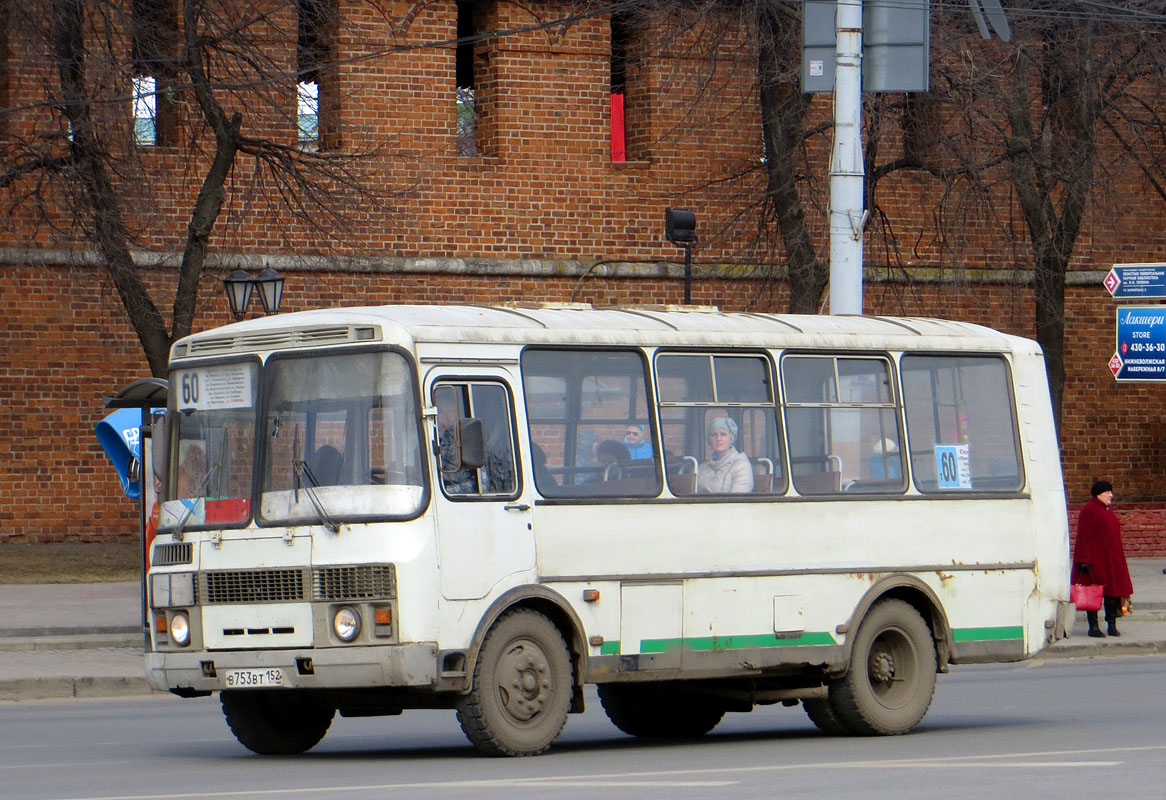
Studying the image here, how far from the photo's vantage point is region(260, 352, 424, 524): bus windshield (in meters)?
11.3

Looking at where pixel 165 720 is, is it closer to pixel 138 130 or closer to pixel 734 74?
pixel 138 130

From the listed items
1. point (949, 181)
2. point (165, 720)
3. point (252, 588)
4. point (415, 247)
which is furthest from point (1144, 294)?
point (252, 588)

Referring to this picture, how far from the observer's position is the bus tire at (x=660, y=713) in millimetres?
13570

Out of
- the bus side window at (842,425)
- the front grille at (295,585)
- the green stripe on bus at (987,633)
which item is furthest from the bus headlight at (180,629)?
the green stripe on bus at (987,633)

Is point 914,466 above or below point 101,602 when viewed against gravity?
above

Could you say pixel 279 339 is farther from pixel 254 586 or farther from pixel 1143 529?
pixel 1143 529

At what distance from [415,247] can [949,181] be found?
23.9ft

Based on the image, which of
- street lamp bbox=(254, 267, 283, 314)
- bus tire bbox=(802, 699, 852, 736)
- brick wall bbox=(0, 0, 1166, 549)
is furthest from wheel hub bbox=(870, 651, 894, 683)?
brick wall bbox=(0, 0, 1166, 549)

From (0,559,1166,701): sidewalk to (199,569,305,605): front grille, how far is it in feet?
19.5

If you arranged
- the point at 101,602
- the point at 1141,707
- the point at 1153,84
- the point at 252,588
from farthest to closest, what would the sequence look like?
1. the point at 1153,84
2. the point at 101,602
3. the point at 1141,707
4. the point at 252,588

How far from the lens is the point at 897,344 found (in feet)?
45.4

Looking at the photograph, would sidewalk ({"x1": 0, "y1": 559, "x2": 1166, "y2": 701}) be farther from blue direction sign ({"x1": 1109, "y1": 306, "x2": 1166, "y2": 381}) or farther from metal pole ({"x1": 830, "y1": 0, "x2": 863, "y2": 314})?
metal pole ({"x1": 830, "y1": 0, "x2": 863, "y2": 314})

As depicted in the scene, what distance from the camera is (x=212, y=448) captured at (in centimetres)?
1207

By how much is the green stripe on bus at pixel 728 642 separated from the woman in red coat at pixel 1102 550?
9.43 metres
